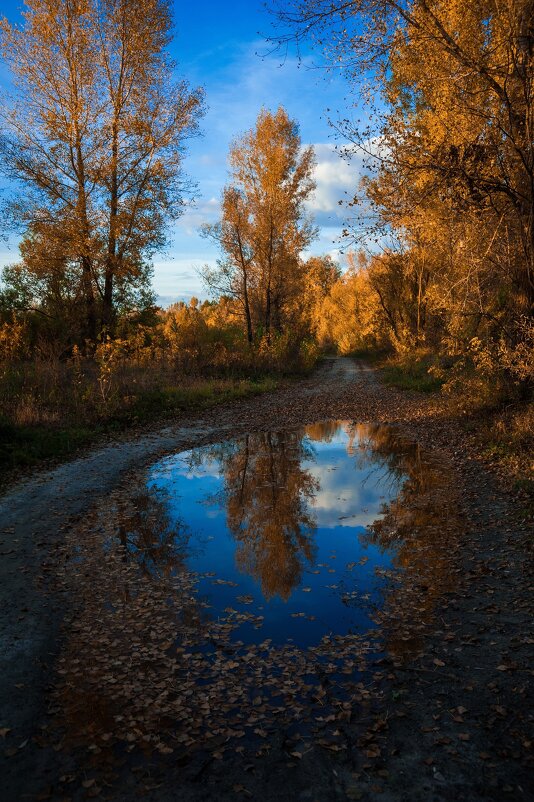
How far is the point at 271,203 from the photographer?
1119 inches

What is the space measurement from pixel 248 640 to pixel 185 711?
1.11 m

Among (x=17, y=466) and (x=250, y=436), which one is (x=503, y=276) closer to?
(x=250, y=436)

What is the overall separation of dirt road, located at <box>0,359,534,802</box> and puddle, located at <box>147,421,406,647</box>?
678 mm

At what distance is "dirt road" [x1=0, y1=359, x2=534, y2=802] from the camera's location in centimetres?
331

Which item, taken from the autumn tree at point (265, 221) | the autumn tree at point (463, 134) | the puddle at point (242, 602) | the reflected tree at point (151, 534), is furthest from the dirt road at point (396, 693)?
the autumn tree at point (265, 221)

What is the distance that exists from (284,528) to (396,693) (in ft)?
12.8

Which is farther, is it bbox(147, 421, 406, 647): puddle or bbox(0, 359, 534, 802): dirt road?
bbox(147, 421, 406, 647): puddle

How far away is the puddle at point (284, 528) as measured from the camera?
564 centimetres

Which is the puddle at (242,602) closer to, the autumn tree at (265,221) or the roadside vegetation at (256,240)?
the roadside vegetation at (256,240)

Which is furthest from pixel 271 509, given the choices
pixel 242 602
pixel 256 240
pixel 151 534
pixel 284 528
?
pixel 256 240

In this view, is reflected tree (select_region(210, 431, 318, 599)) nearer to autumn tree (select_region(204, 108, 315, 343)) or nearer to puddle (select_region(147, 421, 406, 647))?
puddle (select_region(147, 421, 406, 647))

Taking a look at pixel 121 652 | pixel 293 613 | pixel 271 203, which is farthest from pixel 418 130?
pixel 271 203

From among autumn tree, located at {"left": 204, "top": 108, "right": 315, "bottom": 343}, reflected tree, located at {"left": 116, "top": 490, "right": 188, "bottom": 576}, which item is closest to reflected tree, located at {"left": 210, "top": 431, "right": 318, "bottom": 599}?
reflected tree, located at {"left": 116, "top": 490, "right": 188, "bottom": 576}

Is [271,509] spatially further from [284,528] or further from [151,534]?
[151,534]
